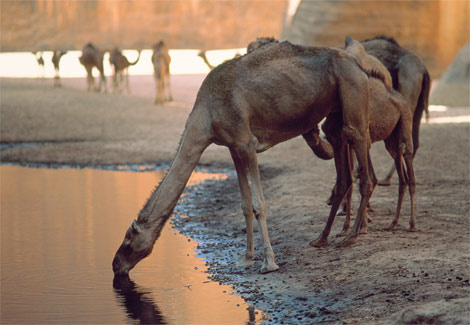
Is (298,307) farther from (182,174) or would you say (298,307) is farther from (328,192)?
(328,192)

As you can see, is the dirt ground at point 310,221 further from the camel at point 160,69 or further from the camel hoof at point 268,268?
the camel at point 160,69

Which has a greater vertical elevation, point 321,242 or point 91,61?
point 321,242

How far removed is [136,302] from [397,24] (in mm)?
22552

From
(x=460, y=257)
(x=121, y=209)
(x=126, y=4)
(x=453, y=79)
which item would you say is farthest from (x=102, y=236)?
(x=126, y=4)

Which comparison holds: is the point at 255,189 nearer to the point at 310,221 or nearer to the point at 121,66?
the point at 310,221

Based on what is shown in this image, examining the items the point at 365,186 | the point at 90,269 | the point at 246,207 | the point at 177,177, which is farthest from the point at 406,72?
the point at 90,269

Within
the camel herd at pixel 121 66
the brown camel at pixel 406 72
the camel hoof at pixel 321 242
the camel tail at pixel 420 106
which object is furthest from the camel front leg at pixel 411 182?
the camel herd at pixel 121 66

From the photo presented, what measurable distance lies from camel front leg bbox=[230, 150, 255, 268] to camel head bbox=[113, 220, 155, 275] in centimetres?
89

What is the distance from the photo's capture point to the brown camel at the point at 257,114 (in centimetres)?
666

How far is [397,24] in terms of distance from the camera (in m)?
27.1

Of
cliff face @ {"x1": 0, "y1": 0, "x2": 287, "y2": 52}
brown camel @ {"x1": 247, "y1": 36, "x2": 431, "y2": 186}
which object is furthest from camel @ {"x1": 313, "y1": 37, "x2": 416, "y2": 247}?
cliff face @ {"x1": 0, "y1": 0, "x2": 287, "y2": 52}

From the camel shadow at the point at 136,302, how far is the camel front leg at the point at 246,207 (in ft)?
3.36

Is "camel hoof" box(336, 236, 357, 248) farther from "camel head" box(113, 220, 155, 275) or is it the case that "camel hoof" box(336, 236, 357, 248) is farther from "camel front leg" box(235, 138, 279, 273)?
"camel head" box(113, 220, 155, 275)

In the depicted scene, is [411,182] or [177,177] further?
[411,182]
